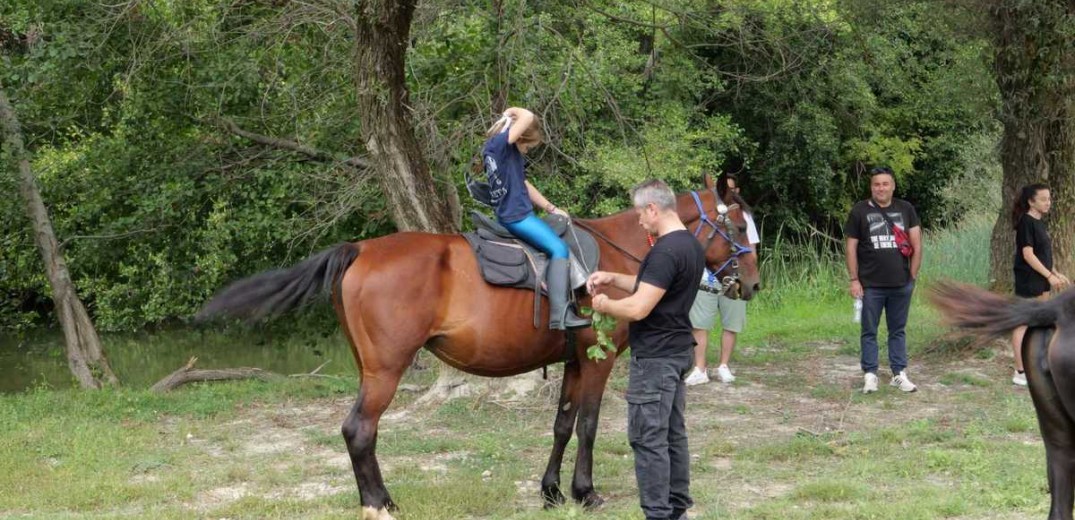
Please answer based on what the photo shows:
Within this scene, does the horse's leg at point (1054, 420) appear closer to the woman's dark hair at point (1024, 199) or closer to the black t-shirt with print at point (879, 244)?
the black t-shirt with print at point (879, 244)

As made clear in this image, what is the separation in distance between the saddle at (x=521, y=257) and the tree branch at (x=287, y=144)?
218 inches

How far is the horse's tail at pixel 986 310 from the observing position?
15.9ft

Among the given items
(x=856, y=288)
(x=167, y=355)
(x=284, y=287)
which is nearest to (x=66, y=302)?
(x=284, y=287)

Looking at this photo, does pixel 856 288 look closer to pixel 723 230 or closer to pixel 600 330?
pixel 723 230

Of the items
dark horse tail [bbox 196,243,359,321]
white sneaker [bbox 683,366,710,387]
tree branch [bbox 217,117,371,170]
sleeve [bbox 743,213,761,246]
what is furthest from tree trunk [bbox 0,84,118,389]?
sleeve [bbox 743,213,761,246]

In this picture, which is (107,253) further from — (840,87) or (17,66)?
(840,87)

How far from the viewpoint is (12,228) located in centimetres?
1252

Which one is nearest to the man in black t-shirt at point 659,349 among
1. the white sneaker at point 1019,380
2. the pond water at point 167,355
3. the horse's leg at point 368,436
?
the horse's leg at point 368,436

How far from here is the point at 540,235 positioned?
661 centimetres

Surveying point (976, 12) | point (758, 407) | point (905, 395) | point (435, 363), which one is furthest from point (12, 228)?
point (976, 12)

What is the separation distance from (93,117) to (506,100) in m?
5.56

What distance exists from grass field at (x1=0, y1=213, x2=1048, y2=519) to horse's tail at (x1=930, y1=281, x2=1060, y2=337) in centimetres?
143

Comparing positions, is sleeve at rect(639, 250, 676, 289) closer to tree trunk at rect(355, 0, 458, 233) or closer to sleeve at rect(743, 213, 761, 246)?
sleeve at rect(743, 213, 761, 246)

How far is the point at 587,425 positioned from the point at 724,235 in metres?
1.69
